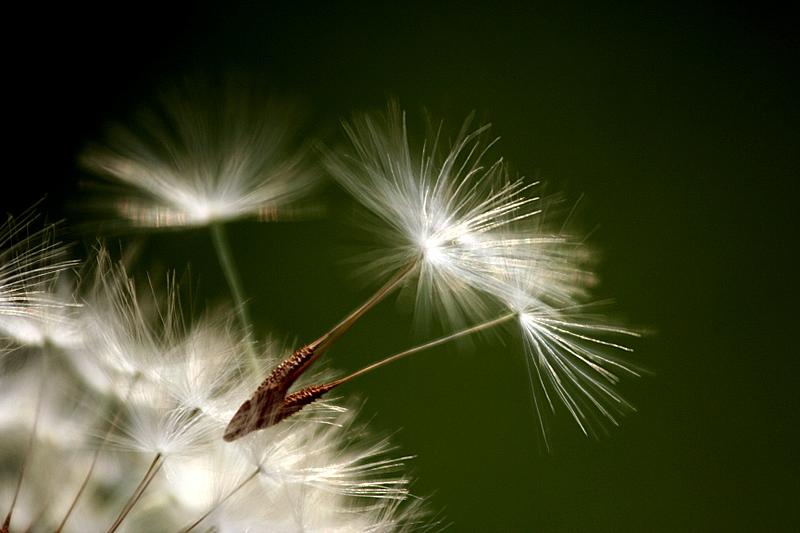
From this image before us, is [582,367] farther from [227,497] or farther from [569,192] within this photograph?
[227,497]

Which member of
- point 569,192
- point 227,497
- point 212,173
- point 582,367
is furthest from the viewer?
point 569,192

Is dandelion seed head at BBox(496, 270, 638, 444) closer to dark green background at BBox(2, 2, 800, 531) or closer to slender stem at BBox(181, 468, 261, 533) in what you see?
dark green background at BBox(2, 2, 800, 531)

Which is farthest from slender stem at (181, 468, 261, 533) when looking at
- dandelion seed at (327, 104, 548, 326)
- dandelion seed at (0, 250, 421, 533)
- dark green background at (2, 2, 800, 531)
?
dark green background at (2, 2, 800, 531)

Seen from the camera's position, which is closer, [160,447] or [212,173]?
[160,447]

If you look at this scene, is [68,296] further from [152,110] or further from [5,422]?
[152,110]

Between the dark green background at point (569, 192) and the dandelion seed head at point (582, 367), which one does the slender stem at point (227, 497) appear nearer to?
the dandelion seed head at point (582, 367)

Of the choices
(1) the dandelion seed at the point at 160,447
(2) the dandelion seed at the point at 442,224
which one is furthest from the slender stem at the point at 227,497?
(2) the dandelion seed at the point at 442,224

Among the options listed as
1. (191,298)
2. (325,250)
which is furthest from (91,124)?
(325,250)

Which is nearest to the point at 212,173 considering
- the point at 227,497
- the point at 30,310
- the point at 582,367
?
the point at 30,310
